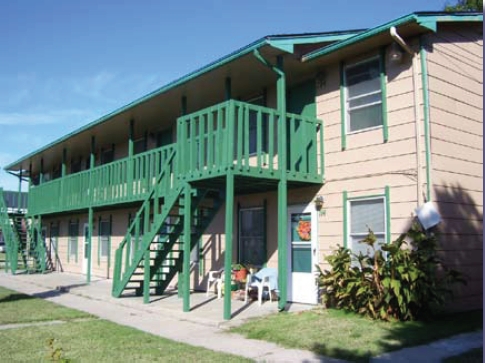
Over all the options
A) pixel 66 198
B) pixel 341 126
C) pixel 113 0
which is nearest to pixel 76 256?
pixel 66 198

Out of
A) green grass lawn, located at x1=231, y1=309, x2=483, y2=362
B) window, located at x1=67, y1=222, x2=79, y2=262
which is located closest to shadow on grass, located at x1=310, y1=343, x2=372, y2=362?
green grass lawn, located at x1=231, y1=309, x2=483, y2=362

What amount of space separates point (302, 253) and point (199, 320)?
10.0ft

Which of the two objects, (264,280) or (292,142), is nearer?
(292,142)

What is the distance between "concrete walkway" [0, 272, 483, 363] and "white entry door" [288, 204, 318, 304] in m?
0.59

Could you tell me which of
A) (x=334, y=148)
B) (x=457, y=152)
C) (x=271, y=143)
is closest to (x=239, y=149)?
(x=271, y=143)

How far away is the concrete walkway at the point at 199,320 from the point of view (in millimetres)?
6457

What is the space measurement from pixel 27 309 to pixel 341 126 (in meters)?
7.55

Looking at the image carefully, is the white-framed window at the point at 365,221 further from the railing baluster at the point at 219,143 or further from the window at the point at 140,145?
the window at the point at 140,145

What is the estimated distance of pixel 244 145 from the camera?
31.5ft

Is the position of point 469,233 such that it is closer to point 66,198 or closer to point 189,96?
point 189,96

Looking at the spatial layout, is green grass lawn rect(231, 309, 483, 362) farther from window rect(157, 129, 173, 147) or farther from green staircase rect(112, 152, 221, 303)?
window rect(157, 129, 173, 147)

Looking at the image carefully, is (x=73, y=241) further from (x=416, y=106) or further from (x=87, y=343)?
(x=416, y=106)

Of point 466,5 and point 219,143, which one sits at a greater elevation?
point 466,5

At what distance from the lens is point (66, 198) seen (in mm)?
19375
